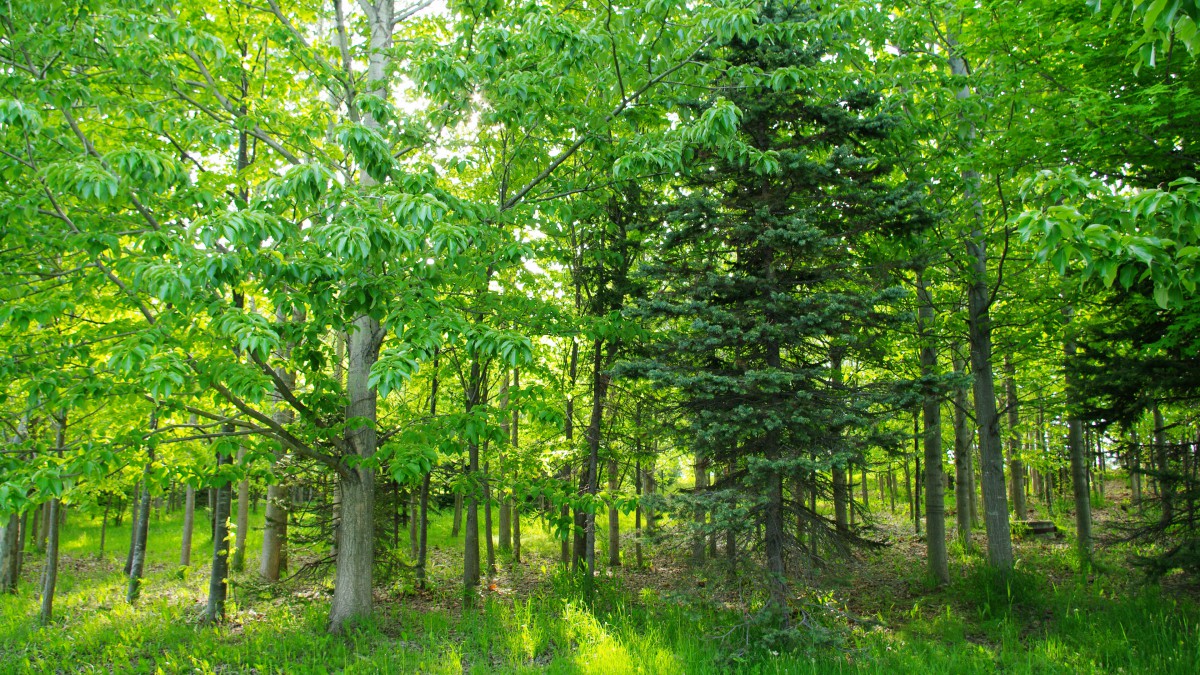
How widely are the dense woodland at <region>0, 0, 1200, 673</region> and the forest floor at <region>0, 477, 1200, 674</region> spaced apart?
7cm

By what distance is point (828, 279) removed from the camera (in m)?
7.45

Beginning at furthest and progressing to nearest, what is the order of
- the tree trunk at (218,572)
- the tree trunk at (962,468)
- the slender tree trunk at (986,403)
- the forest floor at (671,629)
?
1. the tree trunk at (962,468)
2. the slender tree trunk at (986,403)
3. the tree trunk at (218,572)
4. the forest floor at (671,629)

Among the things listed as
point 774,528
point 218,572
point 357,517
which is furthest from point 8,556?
point 774,528

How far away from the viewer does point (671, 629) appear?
7363 mm

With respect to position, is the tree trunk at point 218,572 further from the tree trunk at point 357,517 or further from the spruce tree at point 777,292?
the spruce tree at point 777,292

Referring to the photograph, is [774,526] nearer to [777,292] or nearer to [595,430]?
[777,292]

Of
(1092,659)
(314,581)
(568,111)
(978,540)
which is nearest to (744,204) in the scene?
(568,111)

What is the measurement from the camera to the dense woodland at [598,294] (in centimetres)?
535

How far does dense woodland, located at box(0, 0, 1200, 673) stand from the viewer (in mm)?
5348

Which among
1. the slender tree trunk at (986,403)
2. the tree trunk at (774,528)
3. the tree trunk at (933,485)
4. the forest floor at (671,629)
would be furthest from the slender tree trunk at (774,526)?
the slender tree trunk at (986,403)

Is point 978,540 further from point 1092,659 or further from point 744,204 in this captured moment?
point 744,204

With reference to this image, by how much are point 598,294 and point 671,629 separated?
16.0 feet

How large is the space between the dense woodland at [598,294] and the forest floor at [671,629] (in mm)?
68

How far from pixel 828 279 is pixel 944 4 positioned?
15.9 ft
